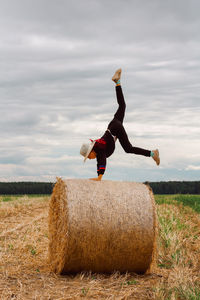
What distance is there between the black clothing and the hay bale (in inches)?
31.5

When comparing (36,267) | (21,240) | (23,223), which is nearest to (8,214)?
(23,223)

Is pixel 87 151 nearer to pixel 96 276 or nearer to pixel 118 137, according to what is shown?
pixel 118 137

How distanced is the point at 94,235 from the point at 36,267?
1.91 meters

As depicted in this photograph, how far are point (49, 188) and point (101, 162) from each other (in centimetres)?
2702

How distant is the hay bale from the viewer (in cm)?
648

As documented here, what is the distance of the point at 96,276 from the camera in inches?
267

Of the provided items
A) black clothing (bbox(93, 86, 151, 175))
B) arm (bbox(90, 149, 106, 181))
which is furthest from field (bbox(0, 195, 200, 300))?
black clothing (bbox(93, 86, 151, 175))

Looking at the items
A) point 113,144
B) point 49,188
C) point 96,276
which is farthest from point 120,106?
point 49,188

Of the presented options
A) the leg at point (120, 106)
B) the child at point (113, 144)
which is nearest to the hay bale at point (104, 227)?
the child at point (113, 144)

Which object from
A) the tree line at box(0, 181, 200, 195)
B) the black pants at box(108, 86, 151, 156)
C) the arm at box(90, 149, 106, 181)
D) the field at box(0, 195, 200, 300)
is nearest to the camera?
the field at box(0, 195, 200, 300)

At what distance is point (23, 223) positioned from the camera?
1288cm

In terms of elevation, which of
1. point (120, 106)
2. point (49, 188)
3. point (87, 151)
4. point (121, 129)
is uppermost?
point (120, 106)

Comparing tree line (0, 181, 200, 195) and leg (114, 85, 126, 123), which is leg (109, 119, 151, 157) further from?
tree line (0, 181, 200, 195)

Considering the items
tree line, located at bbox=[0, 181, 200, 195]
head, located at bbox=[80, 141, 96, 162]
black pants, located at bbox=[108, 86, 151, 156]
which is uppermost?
black pants, located at bbox=[108, 86, 151, 156]
